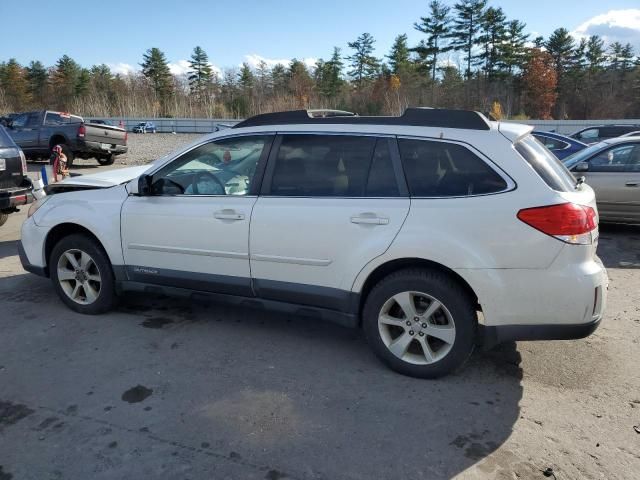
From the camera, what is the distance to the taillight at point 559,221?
3066 millimetres

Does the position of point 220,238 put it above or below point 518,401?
above

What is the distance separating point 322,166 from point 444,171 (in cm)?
91

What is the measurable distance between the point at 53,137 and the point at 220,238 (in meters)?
15.5

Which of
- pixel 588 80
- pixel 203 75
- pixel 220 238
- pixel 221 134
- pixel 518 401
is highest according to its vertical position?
pixel 203 75

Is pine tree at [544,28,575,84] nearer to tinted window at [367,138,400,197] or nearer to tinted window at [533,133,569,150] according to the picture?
tinted window at [533,133,569,150]

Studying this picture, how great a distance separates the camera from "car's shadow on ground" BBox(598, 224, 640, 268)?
6.60 metres

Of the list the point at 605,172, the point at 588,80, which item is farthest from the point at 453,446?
the point at 588,80

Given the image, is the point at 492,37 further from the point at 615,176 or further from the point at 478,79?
the point at 615,176

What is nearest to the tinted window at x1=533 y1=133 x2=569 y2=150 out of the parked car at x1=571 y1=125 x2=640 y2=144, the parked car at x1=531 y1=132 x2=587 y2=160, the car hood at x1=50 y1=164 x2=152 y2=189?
the parked car at x1=531 y1=132 x2=587 y2=160

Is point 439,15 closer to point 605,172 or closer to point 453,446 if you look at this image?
point 605,172

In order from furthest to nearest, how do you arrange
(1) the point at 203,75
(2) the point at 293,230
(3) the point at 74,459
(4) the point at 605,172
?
(1) the point at 203,75 → (4) the point at 605,172 → (2) the point at 293,230 → (3) the point at 74,459

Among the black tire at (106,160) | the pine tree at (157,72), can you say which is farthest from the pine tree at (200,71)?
the black tire at (106,160)

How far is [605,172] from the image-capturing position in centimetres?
791

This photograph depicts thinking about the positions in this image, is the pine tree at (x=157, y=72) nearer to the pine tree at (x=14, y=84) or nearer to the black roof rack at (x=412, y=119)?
the pine tree at (x=14, y=84)
